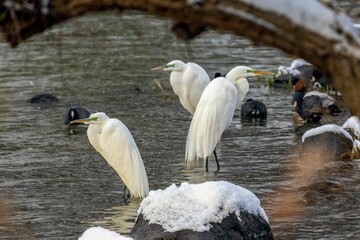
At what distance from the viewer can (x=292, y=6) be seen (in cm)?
324

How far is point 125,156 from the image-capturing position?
36.6 ft

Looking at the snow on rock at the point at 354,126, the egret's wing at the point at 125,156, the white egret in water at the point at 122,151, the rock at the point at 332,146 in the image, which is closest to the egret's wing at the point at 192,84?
the snow on rock at the point at 354,126

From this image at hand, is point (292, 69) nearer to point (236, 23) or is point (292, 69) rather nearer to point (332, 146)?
point (332, 146)

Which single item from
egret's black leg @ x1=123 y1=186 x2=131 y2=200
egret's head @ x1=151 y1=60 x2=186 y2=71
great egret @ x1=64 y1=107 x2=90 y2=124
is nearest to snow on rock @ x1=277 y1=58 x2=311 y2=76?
egret's head @ x1=151 y1=60 x2=186 y2=71

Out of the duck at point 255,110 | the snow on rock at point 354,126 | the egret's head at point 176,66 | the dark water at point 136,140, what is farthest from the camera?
the duck at point 255,110

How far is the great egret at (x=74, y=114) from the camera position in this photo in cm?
1574

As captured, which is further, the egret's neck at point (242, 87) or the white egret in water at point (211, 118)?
the egret's neck at point (242, 87)

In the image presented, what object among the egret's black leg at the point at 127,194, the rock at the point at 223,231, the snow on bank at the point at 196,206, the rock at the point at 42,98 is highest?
the snow on bank at the point at 196,206

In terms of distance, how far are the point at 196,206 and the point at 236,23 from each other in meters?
4.77

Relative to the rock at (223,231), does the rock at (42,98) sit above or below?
below

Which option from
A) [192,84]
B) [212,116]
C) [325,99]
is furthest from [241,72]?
[325,99]

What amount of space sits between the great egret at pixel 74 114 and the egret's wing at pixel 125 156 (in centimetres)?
419

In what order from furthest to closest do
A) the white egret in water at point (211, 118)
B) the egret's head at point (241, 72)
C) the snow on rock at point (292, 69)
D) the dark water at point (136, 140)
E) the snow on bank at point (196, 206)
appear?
the snow on rock at point (292, 69) < the egret's head at point (241, 72) < the white egret in water at point (211, 118) < the dark water at point (136, 140) < the snow on bank at point (196, 206)

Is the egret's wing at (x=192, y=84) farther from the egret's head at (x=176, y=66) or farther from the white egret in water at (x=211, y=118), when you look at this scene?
the white egret in water at (x=211, y=118)
